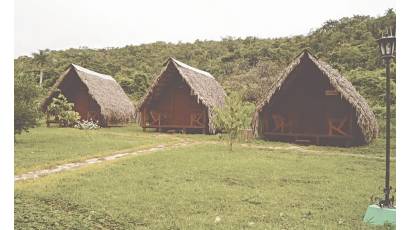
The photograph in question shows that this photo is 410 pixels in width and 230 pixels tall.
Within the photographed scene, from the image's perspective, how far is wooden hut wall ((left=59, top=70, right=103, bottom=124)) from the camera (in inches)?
602

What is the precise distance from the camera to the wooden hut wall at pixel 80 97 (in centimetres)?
1530

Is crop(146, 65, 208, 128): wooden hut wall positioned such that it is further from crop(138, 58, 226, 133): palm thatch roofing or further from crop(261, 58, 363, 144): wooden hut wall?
crop(261, 58, 363, 144): wooden hut wall

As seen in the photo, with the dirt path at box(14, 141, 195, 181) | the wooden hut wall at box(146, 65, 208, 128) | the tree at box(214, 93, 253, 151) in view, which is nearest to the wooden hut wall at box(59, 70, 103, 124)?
the wooden hut wall at box(146, 65, 208, 128)

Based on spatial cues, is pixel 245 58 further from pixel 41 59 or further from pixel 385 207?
pixel 385 207

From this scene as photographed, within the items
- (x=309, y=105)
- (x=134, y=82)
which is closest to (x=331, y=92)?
(x=309, y=105)

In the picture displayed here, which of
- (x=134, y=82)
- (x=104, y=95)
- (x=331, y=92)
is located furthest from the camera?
(x=134, y=82)

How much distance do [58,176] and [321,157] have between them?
484 cm

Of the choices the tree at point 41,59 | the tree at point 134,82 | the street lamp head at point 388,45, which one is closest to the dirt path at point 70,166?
the street lamp head at point 388,45

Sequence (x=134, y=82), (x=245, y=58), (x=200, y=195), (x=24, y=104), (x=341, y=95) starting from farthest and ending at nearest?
(x=134, y=82) → (x=245, y=58) → (x=341, y=95) → (x=24, y=104) → (x=200, y=195)

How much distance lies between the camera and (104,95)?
15.4 meters

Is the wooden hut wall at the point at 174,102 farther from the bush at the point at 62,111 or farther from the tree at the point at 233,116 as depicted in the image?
the tree at the point at 233,116

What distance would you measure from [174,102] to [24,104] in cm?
647

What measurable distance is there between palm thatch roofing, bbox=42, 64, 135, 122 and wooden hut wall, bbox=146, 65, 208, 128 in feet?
6.32
